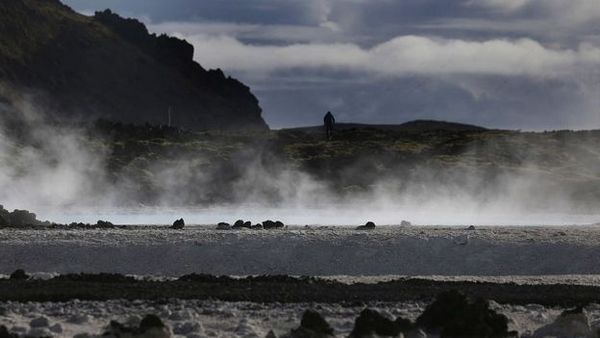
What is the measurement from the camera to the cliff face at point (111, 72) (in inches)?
5418

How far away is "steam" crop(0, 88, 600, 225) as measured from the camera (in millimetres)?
63438

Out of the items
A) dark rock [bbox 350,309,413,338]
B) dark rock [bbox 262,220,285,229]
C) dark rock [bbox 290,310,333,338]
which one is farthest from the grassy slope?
dark rock [bbox 290,310,333,338]

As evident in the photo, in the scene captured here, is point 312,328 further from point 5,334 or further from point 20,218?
point 20,218

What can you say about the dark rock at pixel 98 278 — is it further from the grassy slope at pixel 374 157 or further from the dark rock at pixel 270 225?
the grassy slope at pixel 374 157

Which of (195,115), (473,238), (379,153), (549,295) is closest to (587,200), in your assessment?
(379,153)

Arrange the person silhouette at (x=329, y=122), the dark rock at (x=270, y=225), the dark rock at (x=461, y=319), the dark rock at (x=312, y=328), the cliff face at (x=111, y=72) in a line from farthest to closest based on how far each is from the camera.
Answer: the cliff face at (x=111, y=72)
the person silhouette at (x=329, y=122)
the dark rock at (x=270, y=225)
the dark rock at (x=461, y=319)
the dark rock at (x=312, y=328)

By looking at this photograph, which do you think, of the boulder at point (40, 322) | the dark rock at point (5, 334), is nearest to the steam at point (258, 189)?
the boulder at point (40, 322)

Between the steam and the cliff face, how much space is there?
50.8m

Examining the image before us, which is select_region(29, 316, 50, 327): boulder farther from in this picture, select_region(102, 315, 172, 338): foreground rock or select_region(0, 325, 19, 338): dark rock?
select_region(102, 315, 172, 338): foreground rock

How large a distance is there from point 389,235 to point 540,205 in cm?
3250

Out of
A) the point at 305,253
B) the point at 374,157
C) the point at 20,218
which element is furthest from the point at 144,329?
the point at 374,157

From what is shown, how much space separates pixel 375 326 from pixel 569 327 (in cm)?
362

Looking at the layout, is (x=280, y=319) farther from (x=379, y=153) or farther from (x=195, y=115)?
(x=195, y=115)

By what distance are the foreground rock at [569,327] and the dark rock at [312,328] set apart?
3574 mm
